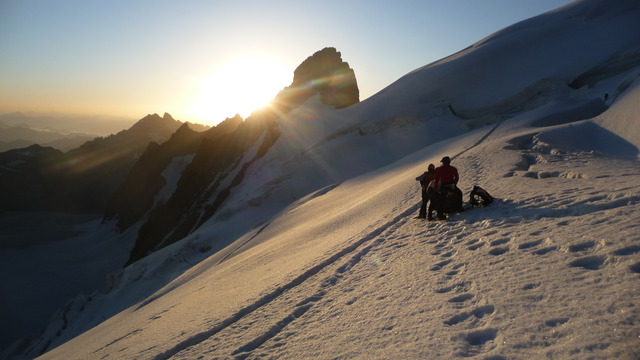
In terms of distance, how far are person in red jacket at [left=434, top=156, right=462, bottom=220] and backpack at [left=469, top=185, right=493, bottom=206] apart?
0.28 metres

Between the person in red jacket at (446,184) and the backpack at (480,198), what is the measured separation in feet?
0.92

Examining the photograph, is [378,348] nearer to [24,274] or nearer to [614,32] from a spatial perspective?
[614,32]

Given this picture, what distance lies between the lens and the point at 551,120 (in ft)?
57.8

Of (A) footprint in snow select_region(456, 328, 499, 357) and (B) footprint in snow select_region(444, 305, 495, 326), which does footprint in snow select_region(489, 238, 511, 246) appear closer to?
(B) footprint in snow select_region(444, 305, 495, 326)

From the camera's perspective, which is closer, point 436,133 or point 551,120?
point 551,120

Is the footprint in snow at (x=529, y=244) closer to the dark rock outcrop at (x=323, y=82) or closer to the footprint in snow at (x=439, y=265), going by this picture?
the footprint in snow at (x=439, y=265)

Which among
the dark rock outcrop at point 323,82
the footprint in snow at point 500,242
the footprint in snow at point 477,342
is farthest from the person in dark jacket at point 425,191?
the dark rock outcrop at point 323,82

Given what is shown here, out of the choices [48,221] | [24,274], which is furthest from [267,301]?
[48,221]

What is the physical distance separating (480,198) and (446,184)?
2.68ft

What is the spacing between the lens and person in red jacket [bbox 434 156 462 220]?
321 inches

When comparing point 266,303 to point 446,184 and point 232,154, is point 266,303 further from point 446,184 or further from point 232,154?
point 232,154

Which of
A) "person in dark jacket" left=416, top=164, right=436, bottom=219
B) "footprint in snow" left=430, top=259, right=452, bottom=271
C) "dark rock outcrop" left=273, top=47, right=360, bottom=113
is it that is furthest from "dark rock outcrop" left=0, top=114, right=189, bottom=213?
"footprint in snow" left=430, top=259, right=452, bottom=271

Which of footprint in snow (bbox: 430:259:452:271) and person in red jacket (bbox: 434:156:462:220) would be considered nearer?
footprint in snow (bbox: 430:259:452:271)

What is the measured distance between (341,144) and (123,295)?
19269 mm
